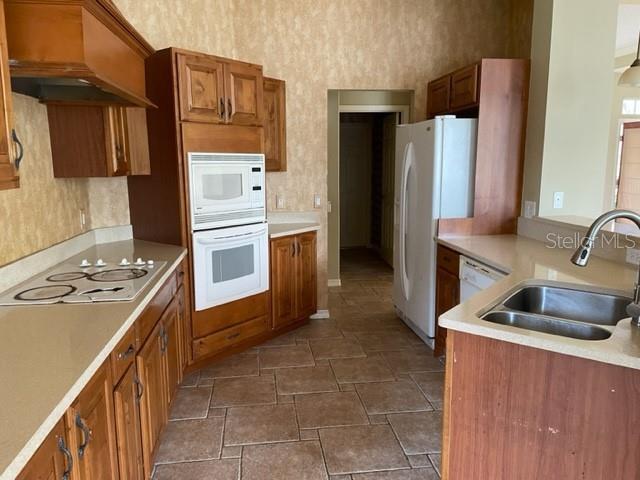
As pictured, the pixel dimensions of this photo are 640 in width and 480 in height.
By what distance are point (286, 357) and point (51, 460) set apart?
258 centimetres

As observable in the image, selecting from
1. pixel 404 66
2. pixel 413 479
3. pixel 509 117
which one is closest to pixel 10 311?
pixel 413 479

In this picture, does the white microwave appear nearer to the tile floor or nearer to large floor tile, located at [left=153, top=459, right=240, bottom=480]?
the tile floor

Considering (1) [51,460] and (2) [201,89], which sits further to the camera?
(2) [201,89]

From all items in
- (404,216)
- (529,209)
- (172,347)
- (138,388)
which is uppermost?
(529,209)

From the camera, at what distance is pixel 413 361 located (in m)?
3.50

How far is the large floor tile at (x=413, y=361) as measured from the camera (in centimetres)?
336

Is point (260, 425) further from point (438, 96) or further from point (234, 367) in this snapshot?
point (438, 96)

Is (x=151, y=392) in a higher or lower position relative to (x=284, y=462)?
higher

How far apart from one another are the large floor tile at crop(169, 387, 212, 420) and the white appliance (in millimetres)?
941

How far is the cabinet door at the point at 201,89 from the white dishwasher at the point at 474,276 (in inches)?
79.3

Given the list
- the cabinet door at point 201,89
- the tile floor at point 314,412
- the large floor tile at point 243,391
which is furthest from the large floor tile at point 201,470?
the cabinet door at point 201,89

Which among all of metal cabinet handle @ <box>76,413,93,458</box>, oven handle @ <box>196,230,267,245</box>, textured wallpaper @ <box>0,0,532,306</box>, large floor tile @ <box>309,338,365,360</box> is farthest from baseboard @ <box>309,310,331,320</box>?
metal cabinet handle @ <box>76,413,93,458</box>

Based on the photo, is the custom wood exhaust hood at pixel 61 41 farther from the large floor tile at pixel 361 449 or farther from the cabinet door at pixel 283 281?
the large floor tile at pixel 361 449

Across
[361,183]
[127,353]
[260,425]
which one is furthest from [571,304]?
[361,183]
